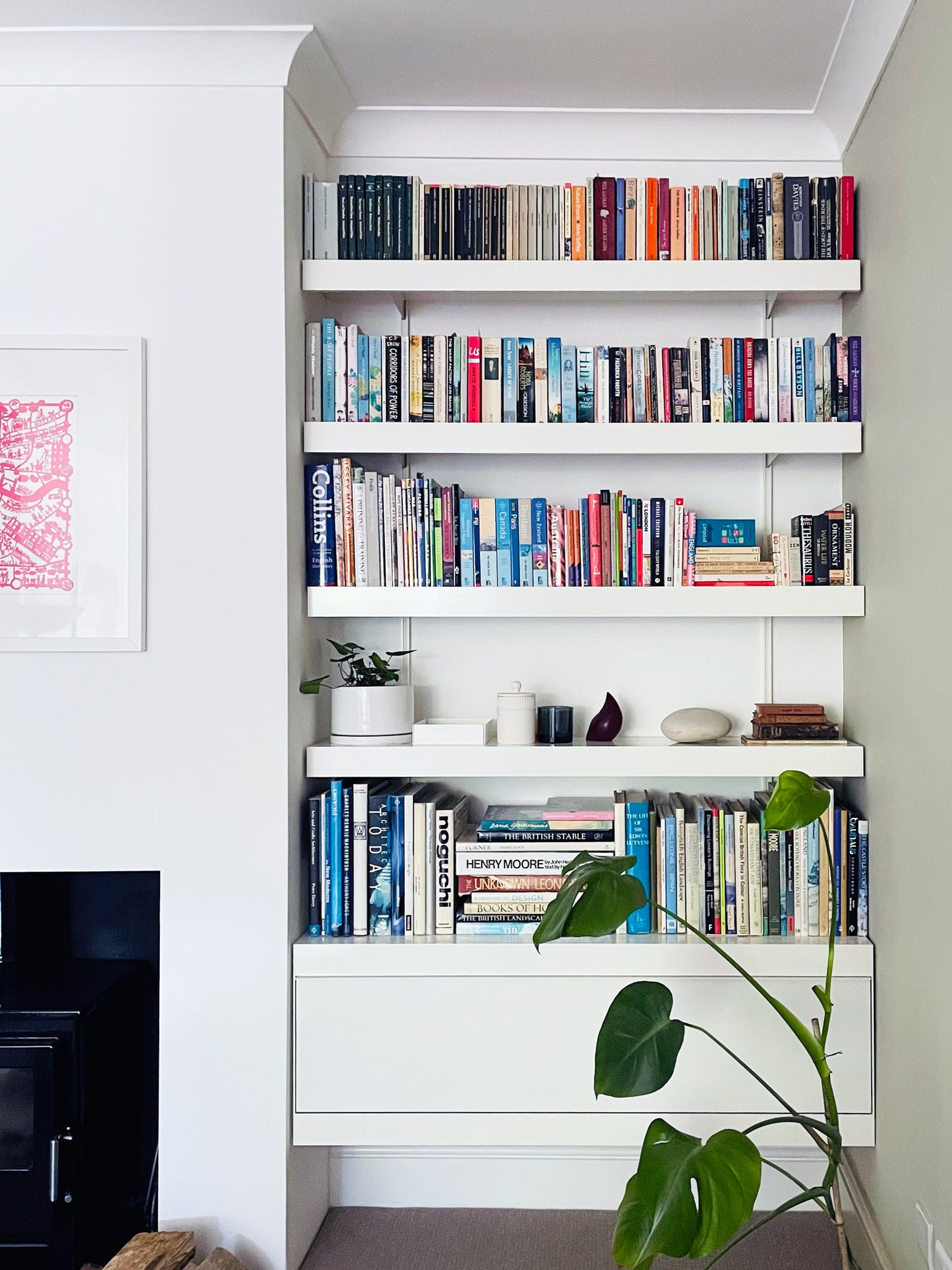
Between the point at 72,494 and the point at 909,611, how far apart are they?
171 cm

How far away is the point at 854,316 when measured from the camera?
7.75 feet

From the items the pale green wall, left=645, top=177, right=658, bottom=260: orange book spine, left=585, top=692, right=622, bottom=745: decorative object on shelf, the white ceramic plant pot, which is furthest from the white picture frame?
the pale green wall

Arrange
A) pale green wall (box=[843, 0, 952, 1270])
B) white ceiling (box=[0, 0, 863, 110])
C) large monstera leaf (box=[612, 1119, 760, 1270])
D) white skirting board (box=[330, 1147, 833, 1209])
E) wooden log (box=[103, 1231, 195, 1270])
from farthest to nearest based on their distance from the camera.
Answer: white skirting board (box=[330, 1147, 833, 1209])
white ceiling (box=[0, 0, 863, 110])
wooden log (box=[103, 1231, 195, 1270])
pale green wall (box=[843, 0, 952, 1270])
large monstera leaf (box=[612, 1119, 760, 1270])

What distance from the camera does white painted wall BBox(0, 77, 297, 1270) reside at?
2.18 metres

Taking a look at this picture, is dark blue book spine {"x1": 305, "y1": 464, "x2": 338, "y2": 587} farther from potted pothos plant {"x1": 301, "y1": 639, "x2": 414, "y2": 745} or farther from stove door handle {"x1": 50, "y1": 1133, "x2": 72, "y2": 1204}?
stove door handle {"x1": 50, "y1": 1133, "x2": 72, "y2": 1204}

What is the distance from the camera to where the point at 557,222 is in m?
2.34

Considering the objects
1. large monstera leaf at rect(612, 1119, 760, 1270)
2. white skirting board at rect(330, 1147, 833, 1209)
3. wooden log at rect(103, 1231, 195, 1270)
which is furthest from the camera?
white skirting board at rect(330, 1147, 833, 1209)

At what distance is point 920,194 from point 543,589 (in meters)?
1.05

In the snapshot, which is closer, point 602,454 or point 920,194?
point 920,194

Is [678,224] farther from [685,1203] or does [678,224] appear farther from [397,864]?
[685,1203]

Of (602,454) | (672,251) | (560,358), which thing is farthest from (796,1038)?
(672,251)

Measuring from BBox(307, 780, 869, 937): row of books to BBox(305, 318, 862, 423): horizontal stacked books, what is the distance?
87cm

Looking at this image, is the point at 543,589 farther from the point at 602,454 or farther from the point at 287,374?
the point at 287,374

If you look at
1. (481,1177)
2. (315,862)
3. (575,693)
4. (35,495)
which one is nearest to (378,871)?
(315,862)
